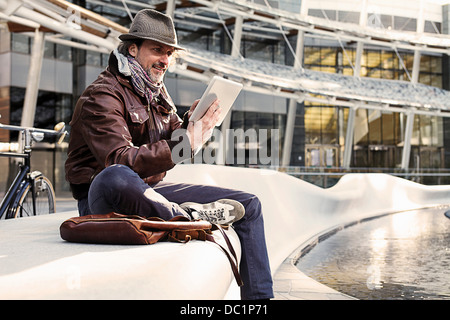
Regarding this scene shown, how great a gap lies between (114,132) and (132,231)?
0.67 meters

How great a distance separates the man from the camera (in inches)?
93.5

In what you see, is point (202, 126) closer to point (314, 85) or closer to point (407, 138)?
point (314, 85)


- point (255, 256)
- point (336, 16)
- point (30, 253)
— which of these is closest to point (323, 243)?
point (255, 256)

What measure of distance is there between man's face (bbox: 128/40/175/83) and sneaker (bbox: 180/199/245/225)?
2.30ft

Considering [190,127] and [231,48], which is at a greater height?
[231,48]

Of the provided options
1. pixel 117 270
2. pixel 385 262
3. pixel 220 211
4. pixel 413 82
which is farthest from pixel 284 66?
pixel 117 270

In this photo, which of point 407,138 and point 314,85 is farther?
point 407,138

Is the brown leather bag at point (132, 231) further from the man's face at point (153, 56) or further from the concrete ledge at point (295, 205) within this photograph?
the concrete ledge at point (295, 205)

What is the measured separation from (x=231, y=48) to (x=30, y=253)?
19.1 metres

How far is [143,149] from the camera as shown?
247 cm

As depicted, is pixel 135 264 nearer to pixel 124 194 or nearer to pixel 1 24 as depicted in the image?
pixel 124 194
